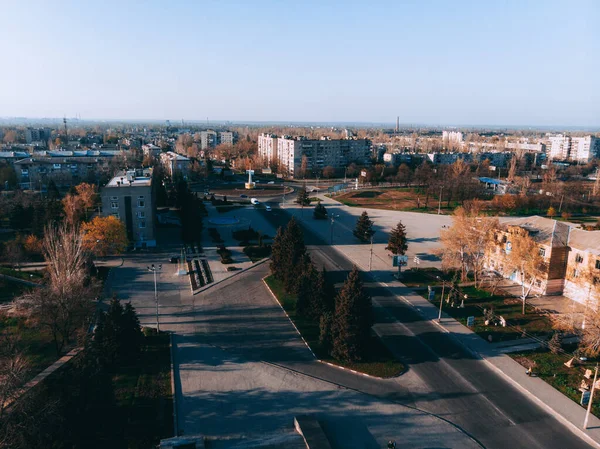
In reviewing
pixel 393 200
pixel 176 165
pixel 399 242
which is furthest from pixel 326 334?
pixel 176 165

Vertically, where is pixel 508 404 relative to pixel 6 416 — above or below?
below

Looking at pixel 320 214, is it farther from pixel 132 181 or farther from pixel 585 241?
pixel 585 241

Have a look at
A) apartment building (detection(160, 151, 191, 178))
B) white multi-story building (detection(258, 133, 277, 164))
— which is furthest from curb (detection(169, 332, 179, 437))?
white multi-story building (detection(258, 133, 277, 164))

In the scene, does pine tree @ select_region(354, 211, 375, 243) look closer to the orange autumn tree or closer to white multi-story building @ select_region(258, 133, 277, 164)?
the orange autumn tree

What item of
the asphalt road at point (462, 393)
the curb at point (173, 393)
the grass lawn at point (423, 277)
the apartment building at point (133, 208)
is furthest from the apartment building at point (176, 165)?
the asphalt road at point (462, 393)

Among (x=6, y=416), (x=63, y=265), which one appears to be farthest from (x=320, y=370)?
(x=63, y=265)

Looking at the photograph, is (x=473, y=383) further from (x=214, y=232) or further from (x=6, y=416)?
(x=214, y=232)

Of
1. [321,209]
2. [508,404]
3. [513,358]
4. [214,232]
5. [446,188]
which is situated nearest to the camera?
[508,404]
